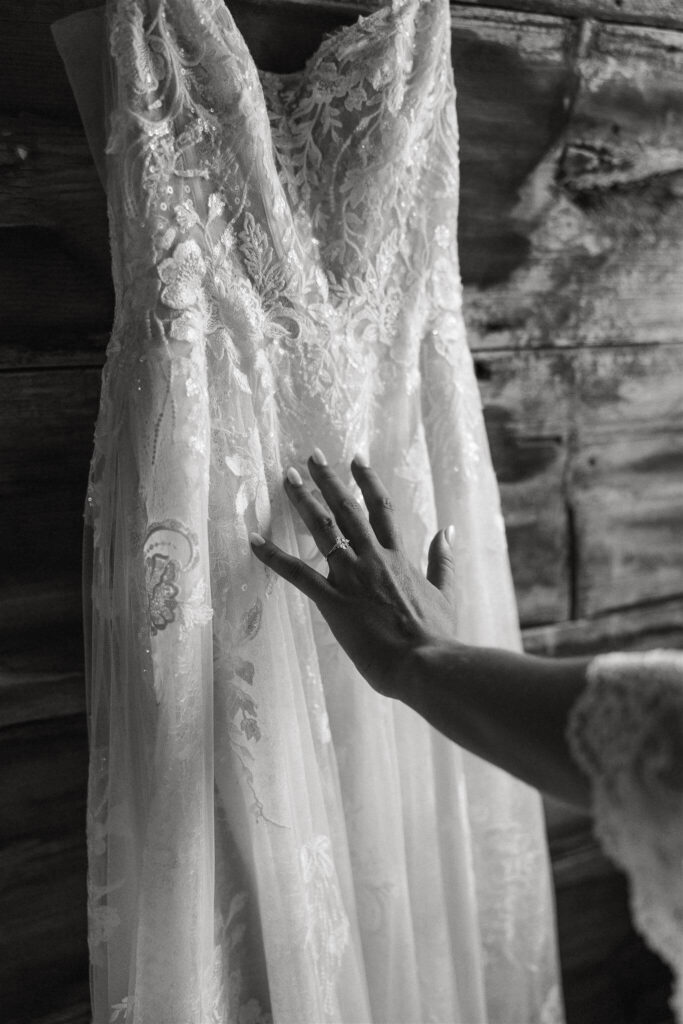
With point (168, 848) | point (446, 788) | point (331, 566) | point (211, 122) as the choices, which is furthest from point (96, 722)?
point (211, 122)

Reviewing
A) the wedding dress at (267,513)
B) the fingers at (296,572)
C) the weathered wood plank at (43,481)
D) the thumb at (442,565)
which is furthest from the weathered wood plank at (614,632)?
the weathered wood plank at (43,481)

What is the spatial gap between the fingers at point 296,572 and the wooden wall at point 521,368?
214 mm

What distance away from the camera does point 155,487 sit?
0.63 metres

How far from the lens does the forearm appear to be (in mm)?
513

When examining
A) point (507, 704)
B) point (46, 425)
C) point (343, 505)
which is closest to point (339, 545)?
point (343, 505)

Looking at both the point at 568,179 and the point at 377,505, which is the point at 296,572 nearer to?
the point at 377,505

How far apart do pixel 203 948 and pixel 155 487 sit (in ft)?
1.17

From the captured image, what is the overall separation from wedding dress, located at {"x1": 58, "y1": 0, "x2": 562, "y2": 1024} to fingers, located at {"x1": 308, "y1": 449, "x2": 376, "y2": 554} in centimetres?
3

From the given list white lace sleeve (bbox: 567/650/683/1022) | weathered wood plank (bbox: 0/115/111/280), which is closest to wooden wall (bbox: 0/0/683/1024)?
weathered wood plank (bbox: 0/115/111/280)

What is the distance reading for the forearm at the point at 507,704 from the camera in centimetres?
51

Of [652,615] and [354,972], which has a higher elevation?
[652,615]

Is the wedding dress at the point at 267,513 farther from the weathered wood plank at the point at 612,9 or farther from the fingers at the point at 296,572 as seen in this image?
the weathered wood plank at the point at 612,9

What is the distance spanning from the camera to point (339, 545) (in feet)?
2.18

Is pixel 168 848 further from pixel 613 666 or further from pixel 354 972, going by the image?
pixel 613 666
